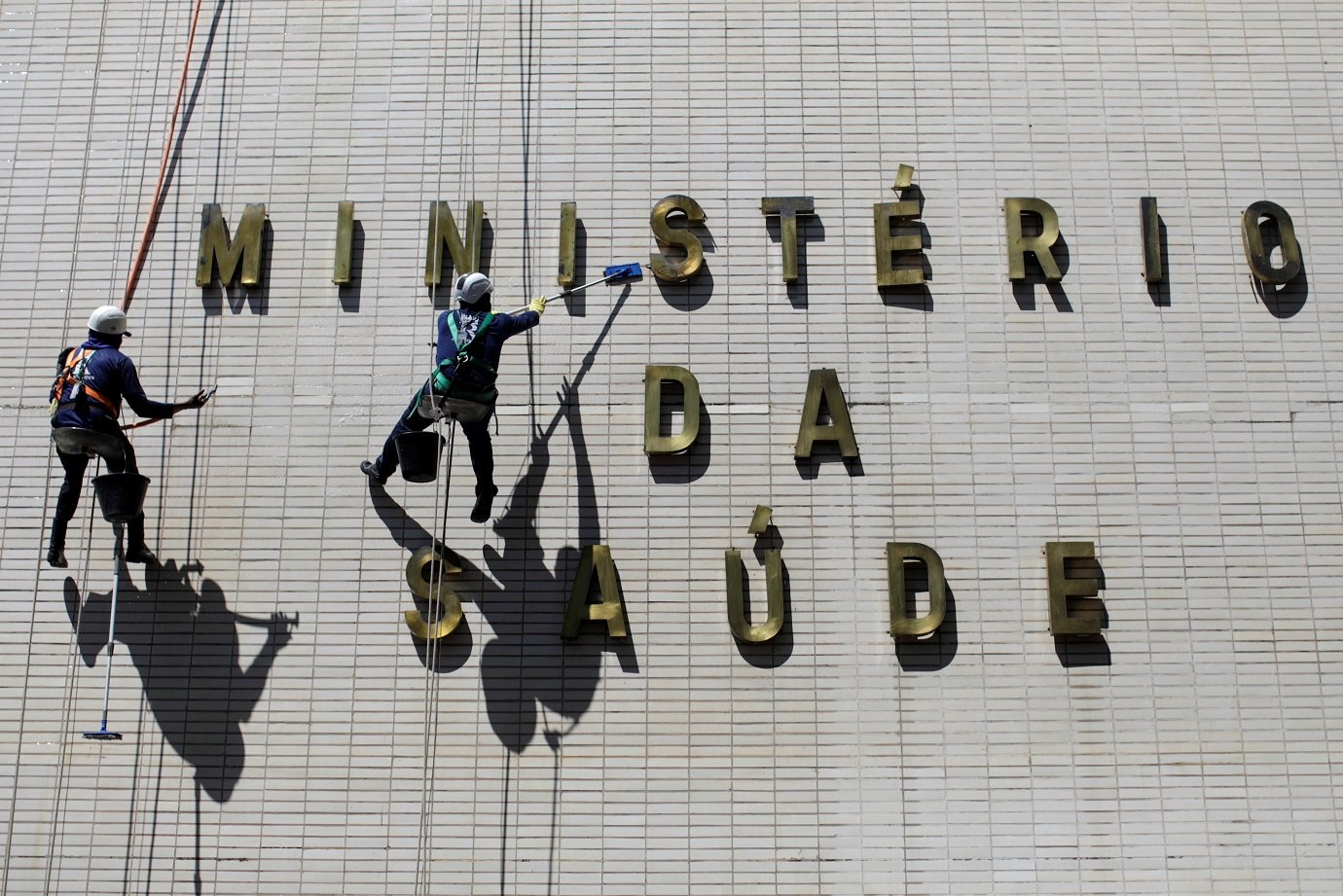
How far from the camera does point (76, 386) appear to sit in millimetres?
8633

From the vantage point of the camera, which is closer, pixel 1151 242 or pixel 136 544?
pixel 136 544

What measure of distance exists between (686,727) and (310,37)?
637 cm

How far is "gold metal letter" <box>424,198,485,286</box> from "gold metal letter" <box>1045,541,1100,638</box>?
16.0 ft

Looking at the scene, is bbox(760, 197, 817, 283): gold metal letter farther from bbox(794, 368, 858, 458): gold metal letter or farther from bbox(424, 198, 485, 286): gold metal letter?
bbox(424, 198, 485, 286): gold metal letter

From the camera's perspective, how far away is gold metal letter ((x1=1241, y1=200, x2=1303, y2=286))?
31.6 ft

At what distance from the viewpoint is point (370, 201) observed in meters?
9.94

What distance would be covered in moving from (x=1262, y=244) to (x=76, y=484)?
9.11 metres

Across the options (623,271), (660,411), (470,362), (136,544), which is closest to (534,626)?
(660,411)

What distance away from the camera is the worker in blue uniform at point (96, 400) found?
8641 mm

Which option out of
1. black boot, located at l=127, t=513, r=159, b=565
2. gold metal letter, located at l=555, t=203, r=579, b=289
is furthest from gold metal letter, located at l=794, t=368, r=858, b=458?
black boot, located at l=127, t=513, r=159, b=565

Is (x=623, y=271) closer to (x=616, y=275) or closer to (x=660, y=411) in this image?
(x=616, y=275)

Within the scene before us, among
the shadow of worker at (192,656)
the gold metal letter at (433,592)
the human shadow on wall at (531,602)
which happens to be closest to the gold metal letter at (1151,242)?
the human shadow on wall at (531,602)

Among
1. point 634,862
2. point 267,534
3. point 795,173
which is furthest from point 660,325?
point 634,862

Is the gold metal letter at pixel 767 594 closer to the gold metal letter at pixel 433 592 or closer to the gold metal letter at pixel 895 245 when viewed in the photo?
the gold metal letter at pixel 433 592
